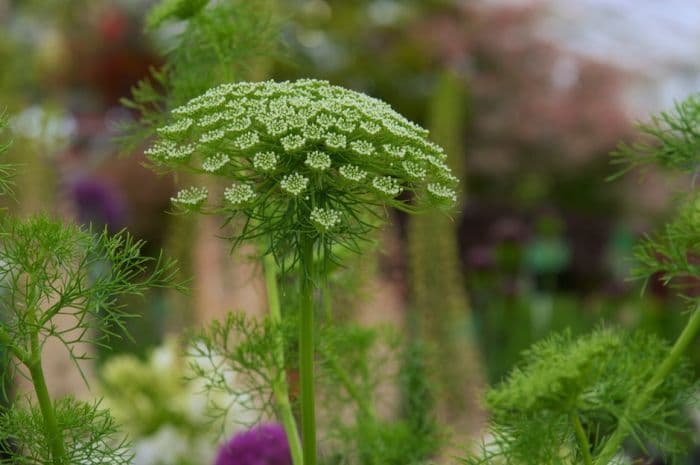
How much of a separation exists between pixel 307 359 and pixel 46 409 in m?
0.10

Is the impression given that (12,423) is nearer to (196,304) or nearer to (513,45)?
(196,304)

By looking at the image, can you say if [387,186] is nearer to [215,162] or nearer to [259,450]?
[215,162]

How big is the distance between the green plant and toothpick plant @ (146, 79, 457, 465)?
9 cm

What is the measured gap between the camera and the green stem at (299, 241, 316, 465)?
1.31ft

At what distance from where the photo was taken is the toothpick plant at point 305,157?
0.37m

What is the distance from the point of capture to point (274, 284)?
0.52 meters

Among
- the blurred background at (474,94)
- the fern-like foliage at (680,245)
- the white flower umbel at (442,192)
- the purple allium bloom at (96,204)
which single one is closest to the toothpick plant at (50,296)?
the white flower umbel at (442,192)

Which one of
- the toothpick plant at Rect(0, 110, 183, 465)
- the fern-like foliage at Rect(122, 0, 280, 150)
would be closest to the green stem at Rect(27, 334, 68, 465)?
the toothpick plant at Rect(0, 110, 183, 465)

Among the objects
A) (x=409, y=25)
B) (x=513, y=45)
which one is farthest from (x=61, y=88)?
(x=513, y=45)

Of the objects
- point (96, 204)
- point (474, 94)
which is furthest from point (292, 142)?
point (474, 94)

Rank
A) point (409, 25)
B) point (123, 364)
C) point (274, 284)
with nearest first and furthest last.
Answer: point (274, 284) < point (123, 364) < point (409, 25)

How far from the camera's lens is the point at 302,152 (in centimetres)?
38

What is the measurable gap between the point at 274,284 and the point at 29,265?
152 millimetres

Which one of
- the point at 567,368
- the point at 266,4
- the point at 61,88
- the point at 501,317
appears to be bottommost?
the point at 567,368
